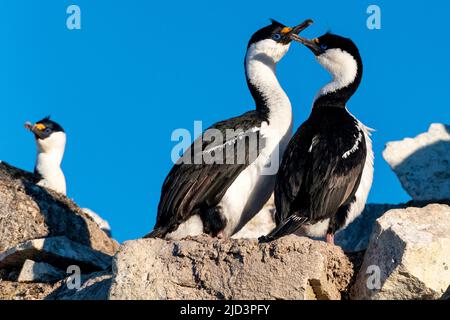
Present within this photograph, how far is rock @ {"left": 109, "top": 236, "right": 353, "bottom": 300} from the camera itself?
9.90 meters

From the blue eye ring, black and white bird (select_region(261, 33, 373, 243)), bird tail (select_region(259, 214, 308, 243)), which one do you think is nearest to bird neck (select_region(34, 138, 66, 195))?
the blue eye ring

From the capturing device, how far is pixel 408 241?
9.79 metres

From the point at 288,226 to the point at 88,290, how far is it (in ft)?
7.21

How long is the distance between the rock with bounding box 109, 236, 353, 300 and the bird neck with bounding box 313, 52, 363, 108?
110 inches

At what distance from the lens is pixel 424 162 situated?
27547mm

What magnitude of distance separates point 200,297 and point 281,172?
2.37 m

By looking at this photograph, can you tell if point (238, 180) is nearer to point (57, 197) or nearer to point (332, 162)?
point (332, 162)

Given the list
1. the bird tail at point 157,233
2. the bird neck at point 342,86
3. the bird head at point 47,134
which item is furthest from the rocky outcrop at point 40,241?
the bird head at point 47,134

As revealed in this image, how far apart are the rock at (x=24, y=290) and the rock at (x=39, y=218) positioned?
4.99 feet

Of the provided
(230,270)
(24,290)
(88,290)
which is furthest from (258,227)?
(230,270)

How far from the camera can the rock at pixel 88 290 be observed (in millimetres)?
10952

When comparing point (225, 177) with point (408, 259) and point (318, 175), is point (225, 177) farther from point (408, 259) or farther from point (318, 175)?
point (408, 259)
